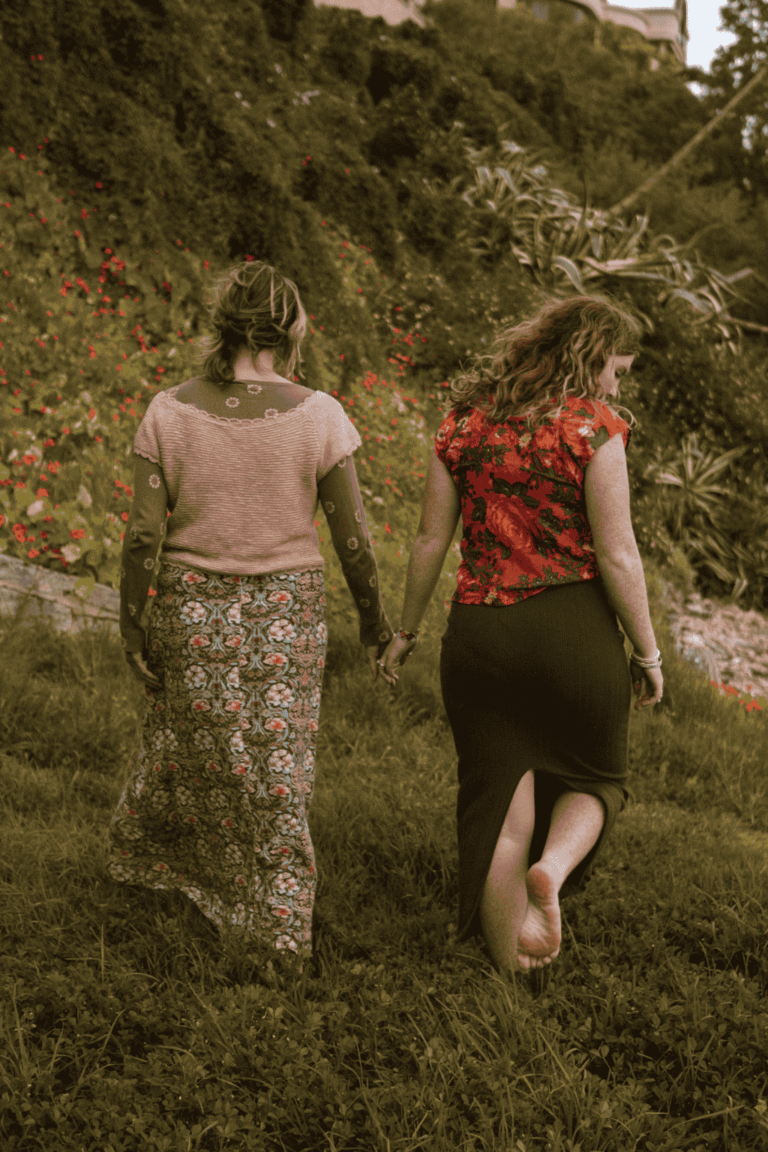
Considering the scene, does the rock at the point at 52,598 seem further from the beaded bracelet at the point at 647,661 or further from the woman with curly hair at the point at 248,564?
the beaded bracelet at the point at 647,661

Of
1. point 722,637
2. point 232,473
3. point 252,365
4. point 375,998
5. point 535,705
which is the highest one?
point 252,365

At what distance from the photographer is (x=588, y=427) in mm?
2535

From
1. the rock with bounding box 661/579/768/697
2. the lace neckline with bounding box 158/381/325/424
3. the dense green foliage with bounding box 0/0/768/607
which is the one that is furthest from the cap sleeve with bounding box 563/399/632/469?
the rock with bounding box 661/579/768/697

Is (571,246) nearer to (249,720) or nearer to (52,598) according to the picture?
(52,598)

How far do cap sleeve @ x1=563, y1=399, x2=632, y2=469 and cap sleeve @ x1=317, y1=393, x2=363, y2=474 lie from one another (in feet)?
2.05

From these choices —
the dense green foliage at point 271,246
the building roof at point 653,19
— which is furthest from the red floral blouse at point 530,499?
the building roof at point 653,19

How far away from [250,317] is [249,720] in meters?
1.16

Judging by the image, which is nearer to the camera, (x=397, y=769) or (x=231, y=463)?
(x=231, y=463)

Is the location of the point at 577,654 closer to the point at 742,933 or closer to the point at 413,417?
the point at 742,933

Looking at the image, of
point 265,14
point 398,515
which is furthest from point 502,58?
point 398,515

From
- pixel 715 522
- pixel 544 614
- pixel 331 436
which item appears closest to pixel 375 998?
pixel 544 614

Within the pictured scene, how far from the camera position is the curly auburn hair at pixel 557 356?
8.56 feet

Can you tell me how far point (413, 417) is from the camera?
26.0 feet

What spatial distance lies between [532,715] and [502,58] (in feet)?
53.9
